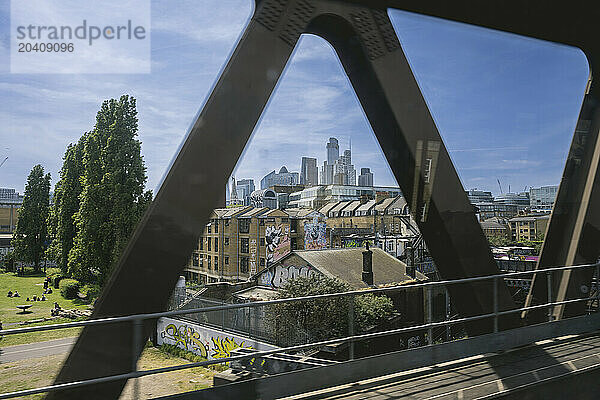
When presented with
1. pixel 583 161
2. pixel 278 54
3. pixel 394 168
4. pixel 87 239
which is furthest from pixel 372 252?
pixel 583 161

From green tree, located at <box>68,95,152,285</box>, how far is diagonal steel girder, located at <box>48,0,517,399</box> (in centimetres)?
6

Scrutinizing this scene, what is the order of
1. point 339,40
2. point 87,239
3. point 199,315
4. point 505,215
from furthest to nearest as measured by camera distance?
point 505,215 → point 339,40 → point 199,315 → point 87,239

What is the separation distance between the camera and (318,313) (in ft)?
7.47

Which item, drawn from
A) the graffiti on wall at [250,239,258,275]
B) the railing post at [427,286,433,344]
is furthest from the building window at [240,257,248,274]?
the railing post at [427,286,433,344]

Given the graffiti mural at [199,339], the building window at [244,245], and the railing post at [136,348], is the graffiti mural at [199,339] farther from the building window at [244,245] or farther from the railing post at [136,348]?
the building window at [244,245]

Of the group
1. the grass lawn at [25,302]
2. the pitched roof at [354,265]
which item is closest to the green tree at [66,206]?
the grass lawn at [25,302]

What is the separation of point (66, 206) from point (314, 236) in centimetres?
117

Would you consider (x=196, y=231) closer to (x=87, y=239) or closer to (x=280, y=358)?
(x=87, y=239)

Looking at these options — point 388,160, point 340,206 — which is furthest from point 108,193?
point 388,160

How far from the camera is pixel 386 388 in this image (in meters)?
2.06

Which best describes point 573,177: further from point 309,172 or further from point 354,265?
point 309,172

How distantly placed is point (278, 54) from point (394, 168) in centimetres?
99

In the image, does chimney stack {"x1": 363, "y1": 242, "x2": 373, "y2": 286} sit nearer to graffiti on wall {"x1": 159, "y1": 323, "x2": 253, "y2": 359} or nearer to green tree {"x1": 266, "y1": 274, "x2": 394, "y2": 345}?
green tree {"x1": 266, "y1": 274, "x2": 394, "y2": 345}

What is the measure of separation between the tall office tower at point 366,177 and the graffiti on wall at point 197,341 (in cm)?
118
